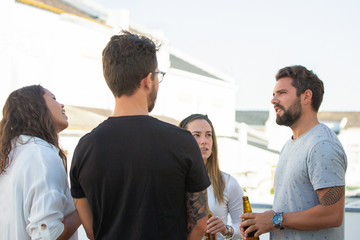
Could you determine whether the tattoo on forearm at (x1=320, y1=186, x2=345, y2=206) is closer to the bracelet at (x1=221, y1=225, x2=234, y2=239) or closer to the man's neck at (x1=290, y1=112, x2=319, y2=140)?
the man's neck at (x1=290, y1=112, x2=319, y2=140)

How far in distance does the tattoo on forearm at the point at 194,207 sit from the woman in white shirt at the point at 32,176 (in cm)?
76

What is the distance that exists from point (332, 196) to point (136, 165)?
1.14 m

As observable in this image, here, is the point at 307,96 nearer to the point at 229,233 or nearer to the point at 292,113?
the point at 292,113

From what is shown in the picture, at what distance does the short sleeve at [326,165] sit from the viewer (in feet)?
7.34

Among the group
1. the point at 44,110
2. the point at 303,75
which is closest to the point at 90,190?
the point at 44,110

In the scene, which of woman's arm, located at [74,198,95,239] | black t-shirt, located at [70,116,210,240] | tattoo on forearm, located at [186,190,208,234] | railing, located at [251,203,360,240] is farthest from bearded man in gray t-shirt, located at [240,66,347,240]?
railing, located at [251,203,360,240]

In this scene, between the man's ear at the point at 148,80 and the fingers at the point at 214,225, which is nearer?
the man's ear at the point at 148,80

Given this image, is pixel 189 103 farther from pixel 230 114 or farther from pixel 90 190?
pixel 90 190

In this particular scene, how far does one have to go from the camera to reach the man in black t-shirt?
174 cm

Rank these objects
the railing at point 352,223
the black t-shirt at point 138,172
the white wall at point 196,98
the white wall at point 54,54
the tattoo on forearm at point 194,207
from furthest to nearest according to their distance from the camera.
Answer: the white wall at point 196,98 → the white wall at point 54,54 → the railing at point 352,223 → the tattoo on forearm at point 194,207 → the black t-shirt at point 138,172

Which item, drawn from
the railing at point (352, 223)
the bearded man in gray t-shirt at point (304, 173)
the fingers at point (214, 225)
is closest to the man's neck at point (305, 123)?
the bearded man in gray t-shirt at point (304, 173)

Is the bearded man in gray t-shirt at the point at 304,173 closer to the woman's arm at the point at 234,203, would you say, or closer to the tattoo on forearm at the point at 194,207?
the woman's arm at the point at 234,203

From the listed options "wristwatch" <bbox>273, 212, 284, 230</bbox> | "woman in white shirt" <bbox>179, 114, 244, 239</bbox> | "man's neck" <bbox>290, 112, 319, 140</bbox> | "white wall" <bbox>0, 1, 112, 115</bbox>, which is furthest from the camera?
"white wall" <bbox>0, 1, 112, 115</bbox>

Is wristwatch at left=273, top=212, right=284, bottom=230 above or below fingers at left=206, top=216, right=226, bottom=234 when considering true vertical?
above
